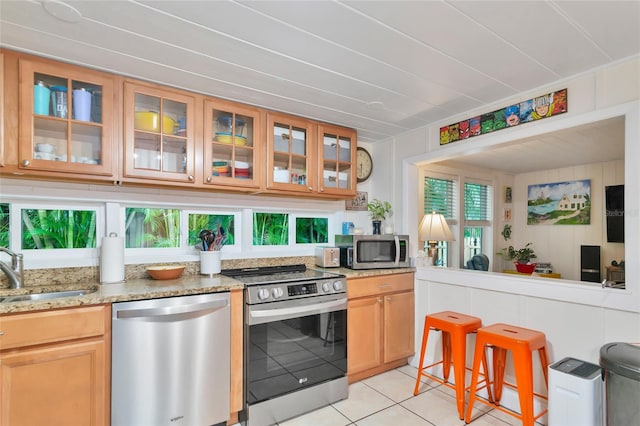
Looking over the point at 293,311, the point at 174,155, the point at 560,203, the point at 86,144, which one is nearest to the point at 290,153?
the point at 174,155

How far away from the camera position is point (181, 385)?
1922 mm

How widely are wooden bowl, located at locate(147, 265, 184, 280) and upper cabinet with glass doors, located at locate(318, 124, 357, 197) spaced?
130 cm

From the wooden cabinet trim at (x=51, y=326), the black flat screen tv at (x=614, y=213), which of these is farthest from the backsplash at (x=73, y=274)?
the black flat screen tv at (x=614, y=213)

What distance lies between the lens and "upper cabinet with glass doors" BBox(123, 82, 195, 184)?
2.10 m

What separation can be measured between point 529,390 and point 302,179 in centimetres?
210

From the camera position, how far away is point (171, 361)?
1887 millimetres

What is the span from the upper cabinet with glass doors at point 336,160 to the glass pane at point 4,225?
84.2 inches

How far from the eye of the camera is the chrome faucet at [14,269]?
6.28 ft

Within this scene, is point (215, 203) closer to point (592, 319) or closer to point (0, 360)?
point (0, 360)

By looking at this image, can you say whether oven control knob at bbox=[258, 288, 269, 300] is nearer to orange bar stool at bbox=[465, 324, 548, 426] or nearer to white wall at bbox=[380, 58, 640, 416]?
orange bar stool at bbox=[465, 324, 548, 426]

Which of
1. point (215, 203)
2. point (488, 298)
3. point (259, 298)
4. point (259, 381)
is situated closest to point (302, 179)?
point (215, 203)

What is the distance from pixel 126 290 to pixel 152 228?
0.71 m

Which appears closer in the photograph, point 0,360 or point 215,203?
point 0,360

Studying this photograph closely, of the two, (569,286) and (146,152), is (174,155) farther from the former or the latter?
(569,286)
